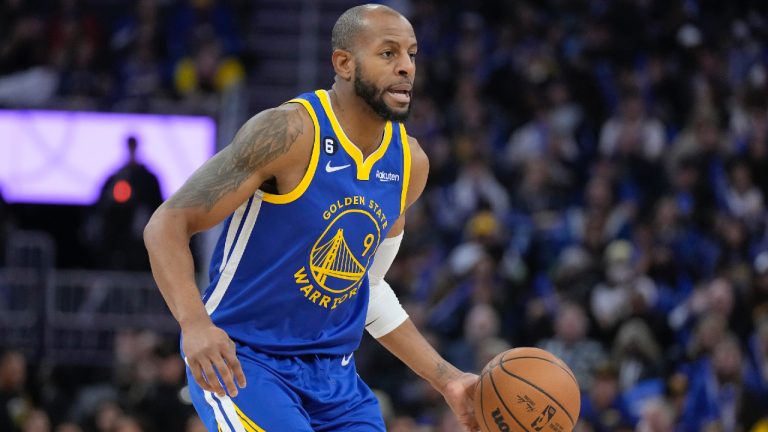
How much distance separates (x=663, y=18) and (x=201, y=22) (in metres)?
5.86

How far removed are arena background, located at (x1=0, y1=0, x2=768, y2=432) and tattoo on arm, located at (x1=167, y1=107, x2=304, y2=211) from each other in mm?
5246

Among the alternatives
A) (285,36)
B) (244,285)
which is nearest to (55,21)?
(285,36)

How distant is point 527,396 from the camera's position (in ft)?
17.0

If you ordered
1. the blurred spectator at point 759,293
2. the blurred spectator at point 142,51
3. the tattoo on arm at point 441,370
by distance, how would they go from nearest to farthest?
the tattoo on arm at point 441,370 < the blurred spectator at point 759,293 < the blurred spectator at point 142,51

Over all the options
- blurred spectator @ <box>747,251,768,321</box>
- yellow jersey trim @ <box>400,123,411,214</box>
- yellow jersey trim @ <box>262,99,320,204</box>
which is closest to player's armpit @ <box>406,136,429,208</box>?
yellow jersey trim @ <box>400,123,411,214</box>

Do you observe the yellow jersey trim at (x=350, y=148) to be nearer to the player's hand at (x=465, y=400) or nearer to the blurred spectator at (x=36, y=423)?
the player's hand at (x=465, y=400)

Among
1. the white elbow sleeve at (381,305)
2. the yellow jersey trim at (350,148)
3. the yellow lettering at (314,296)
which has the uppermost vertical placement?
the yellow jersey trim at (350,148)

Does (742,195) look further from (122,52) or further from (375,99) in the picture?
(375,99)

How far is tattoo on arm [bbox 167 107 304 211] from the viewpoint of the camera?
187 inches

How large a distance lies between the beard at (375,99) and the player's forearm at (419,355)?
1023 mm

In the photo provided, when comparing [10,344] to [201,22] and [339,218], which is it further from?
[339,218]

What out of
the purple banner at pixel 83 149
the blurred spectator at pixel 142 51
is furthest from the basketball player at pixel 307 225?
the blurred spectator at pixel 142 51

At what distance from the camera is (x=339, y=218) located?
5059 mm

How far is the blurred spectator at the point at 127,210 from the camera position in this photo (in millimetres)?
12766
